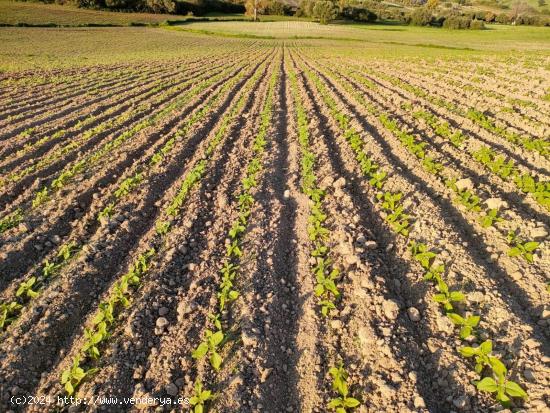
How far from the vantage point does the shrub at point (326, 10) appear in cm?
8056

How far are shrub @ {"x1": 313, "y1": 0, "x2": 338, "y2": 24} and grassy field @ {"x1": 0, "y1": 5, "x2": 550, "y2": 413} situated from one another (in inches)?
3214

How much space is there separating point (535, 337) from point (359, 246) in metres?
2.35

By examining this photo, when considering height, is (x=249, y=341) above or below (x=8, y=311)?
above

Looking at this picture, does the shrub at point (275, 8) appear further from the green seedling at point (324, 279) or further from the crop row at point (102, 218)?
Result: the green seedling at point (324, 279)

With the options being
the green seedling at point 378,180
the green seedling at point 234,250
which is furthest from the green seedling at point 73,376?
the green seedling at point 378,180

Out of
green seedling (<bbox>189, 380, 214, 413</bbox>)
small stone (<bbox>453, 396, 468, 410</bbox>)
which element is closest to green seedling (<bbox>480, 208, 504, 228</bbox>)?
small stone (<bbox>453, 396, 468, 410</bbox>)

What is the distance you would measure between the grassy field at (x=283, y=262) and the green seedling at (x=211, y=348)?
2 cm

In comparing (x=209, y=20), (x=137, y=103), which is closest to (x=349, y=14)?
(x=209, y=20)

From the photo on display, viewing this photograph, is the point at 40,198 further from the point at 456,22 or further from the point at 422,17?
the point at 422,17

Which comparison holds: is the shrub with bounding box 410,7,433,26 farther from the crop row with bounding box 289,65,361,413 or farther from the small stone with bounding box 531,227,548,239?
the small stone with bounding box 531,227,548,239

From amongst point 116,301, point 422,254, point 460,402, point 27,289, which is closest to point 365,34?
point 422,254

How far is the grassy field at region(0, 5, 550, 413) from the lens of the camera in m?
3.57

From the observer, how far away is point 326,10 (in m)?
80.9

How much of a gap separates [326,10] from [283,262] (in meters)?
90.3
